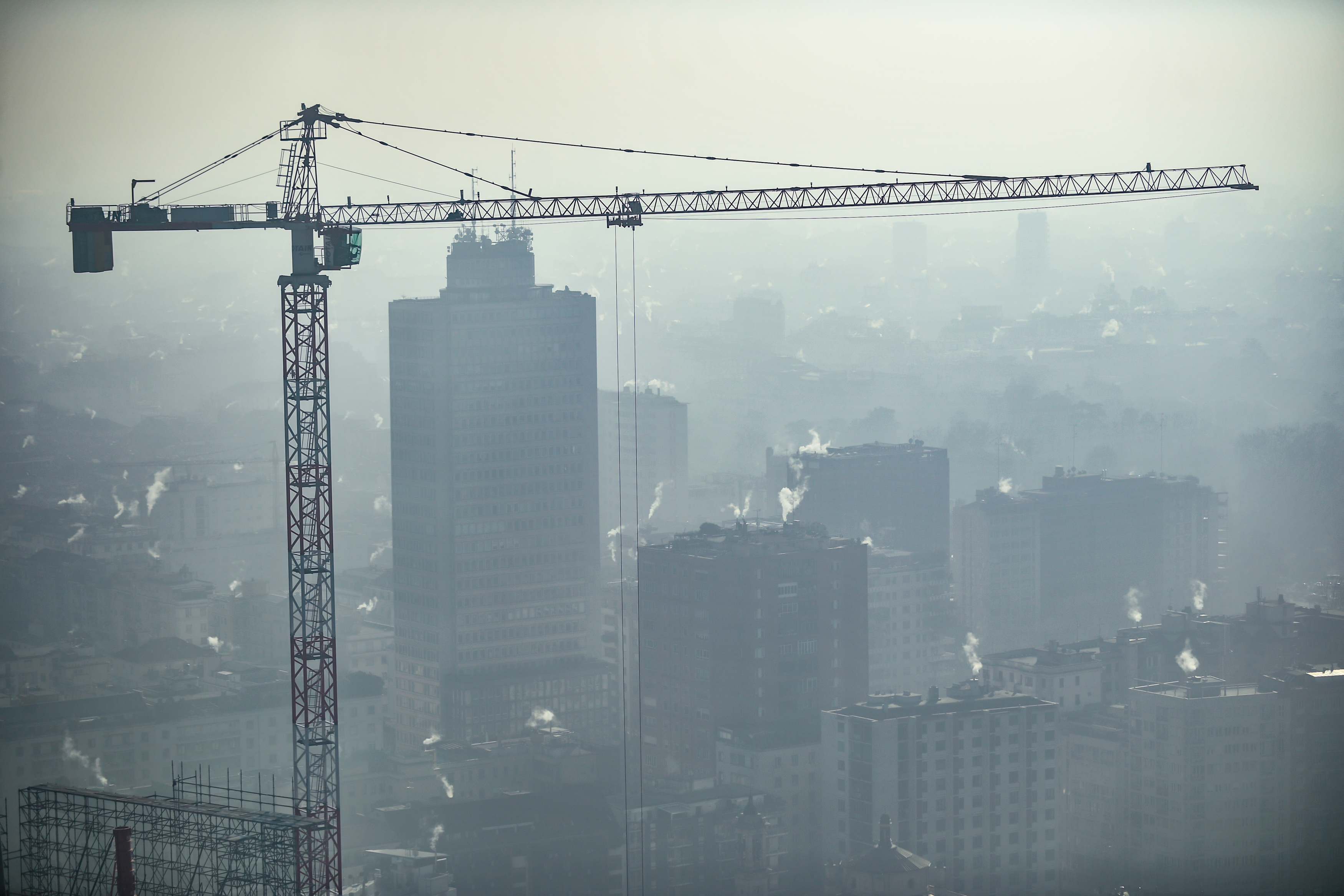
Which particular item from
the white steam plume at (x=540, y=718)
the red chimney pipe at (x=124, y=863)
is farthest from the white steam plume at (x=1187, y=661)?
the red chimney pipe at (x=124, y=863)

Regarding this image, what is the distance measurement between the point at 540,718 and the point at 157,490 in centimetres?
1727

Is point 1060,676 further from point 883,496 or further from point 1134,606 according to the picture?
point 883,496

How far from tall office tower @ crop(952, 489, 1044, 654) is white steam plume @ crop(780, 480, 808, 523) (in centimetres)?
428

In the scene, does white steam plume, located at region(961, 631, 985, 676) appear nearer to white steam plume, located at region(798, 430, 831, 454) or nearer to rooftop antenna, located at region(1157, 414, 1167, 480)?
white steam plume, located at region(798, 430, 831, 454)

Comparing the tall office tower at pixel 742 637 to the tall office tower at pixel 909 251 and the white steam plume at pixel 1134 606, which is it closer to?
the white steam plume at pixel 1134 606

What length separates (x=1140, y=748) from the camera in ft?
82.3

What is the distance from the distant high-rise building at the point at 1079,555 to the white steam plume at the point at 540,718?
11.1 meters

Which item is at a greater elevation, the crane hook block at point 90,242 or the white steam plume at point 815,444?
the crane hook block at point 90,242

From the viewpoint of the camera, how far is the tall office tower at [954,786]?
23969 mm

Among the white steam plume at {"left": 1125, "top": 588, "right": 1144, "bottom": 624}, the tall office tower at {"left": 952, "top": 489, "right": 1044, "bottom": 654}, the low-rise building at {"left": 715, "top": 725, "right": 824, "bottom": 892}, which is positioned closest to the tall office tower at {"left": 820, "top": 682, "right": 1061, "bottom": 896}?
the low-rise building at {"left": 715, "top": 725, "right": 824, "bottom": 892}

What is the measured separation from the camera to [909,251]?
70375 millimetres

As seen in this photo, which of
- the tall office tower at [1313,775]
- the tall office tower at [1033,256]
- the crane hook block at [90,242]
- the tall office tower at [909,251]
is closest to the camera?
the crane hook block at [90,242]

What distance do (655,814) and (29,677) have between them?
1365 cm

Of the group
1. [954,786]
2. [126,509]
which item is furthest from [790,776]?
[126,509]
